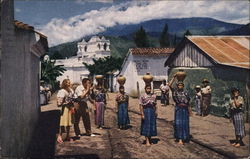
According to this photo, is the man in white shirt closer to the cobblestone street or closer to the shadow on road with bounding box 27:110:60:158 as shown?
the cobblestone street

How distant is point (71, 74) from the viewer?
789 centimetres

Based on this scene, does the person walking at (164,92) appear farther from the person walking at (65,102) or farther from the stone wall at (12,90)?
the stone wall at (12,90)

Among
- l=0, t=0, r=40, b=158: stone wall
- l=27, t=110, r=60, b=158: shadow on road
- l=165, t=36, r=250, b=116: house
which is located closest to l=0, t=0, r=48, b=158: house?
l=0, t=0, r=40, b=158: stone wall

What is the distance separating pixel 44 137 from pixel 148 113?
252 centimetres

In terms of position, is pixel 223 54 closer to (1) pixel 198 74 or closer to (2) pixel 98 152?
(1) pixel 198 74

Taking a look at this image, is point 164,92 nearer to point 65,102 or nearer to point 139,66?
point 139,66

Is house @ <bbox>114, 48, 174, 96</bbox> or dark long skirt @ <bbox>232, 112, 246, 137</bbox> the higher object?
house @ <bbox>114, 48, 174, 96</bbox>

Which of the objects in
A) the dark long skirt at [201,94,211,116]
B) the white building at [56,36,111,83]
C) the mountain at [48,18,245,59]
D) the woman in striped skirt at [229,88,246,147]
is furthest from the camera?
the dark long skirt at [201,94,211,116]

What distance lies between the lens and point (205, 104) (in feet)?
32.5

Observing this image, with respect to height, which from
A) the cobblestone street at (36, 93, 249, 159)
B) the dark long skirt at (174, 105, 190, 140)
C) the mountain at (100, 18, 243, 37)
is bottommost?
the cobblestone street at (36, 93, 249, 159)

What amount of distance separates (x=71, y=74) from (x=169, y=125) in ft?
10.5

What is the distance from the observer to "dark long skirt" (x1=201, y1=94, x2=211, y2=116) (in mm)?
9766

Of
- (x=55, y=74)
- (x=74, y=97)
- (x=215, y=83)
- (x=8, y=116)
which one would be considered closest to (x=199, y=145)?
(x=74, y=97)

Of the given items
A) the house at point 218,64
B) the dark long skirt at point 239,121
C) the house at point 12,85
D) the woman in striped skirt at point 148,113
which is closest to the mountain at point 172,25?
the house at point 218,64
